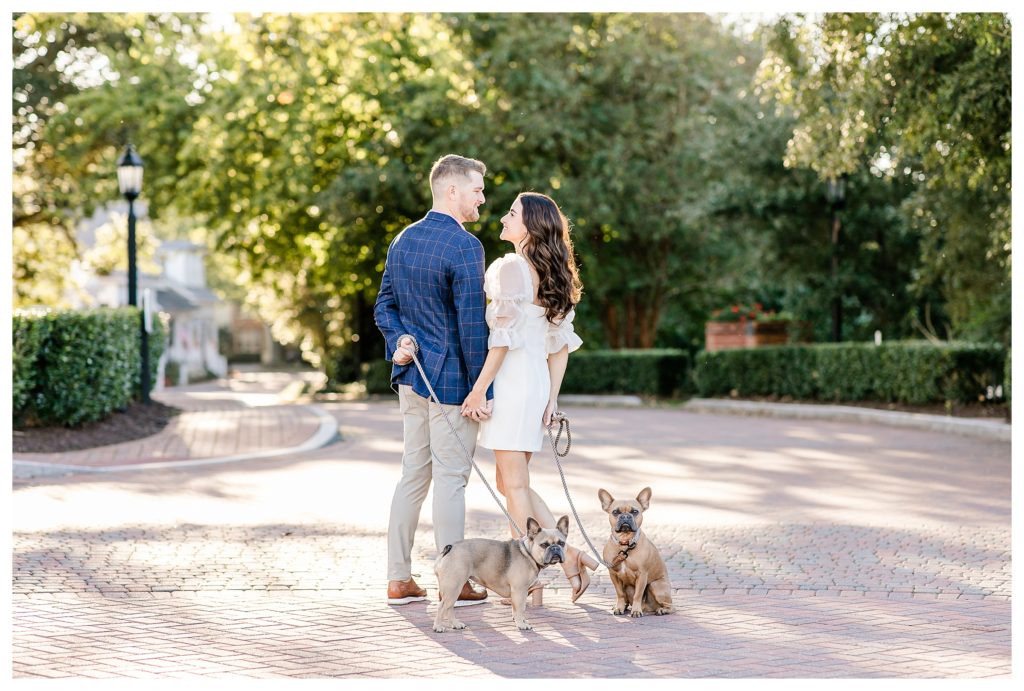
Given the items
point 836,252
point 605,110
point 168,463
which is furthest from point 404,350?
point 605,110

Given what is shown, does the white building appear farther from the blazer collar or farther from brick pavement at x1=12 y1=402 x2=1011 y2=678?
the blazer collar

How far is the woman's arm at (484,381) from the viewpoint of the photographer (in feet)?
19.9

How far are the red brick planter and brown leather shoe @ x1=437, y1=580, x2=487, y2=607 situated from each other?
2017 centimetres

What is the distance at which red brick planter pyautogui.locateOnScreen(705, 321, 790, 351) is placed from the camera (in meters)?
26.4

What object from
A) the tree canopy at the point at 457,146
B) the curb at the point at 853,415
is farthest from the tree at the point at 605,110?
the curb at the point at 853,415

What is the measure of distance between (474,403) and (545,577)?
4.64 ft

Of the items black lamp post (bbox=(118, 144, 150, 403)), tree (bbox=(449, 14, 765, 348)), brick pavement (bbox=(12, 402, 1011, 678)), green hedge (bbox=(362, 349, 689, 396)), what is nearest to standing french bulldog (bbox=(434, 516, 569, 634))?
brick pavement (bbox=(12, 402, 1011, 678))

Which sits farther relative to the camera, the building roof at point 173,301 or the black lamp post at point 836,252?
the building roof at point 173,301

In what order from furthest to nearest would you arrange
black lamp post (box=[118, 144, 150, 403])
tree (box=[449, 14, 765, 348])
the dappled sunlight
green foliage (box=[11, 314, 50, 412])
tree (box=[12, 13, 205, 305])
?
tree (box=[12, 13, 205, 305]) → tree (box=[449, 14, 765, 348]) → black lamp post (box=[118, 144, 150, 403]) → the dappled sunlight → green foliage (box=[11, 314, 50, 412])

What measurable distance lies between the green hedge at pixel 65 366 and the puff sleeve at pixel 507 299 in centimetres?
928

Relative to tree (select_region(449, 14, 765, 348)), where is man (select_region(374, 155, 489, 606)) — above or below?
below

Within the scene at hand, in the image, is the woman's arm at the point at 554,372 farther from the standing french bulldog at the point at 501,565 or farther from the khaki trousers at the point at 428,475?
the standing french bulldog at the point at 501,565

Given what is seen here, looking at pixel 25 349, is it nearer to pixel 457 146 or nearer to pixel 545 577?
pixel 545 577

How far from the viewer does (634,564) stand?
5.89 m
